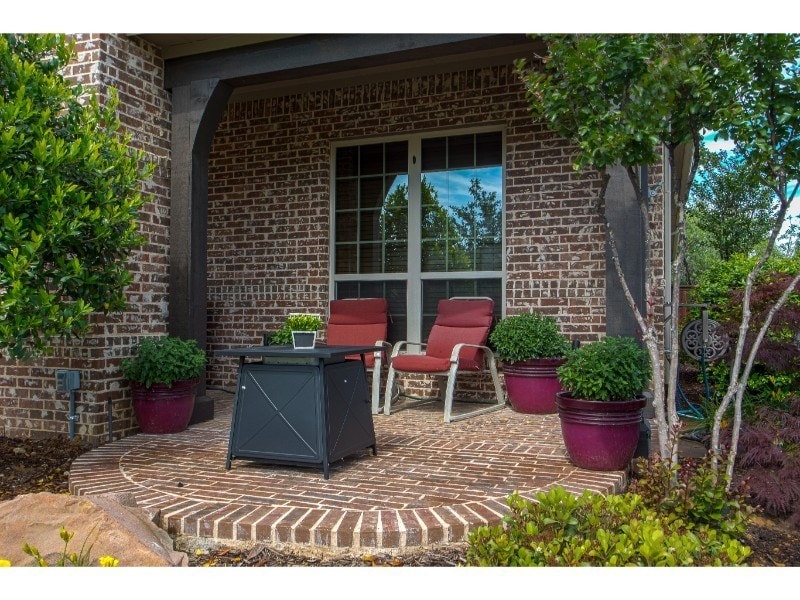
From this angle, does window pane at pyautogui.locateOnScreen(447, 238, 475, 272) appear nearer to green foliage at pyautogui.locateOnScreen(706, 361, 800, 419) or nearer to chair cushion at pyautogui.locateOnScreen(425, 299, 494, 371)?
chair cushion at pyautogui.locateOnScreen(425, 299, 494, 371)

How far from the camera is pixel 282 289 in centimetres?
688

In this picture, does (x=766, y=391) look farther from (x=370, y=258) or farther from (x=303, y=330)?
(x=370, y=258)

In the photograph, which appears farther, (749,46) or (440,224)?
(440,224)

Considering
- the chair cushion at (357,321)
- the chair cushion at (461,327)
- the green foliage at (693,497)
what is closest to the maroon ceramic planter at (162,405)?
the chair cushion at (357,321)

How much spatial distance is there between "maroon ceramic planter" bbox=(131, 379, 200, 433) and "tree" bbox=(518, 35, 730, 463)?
306 cm

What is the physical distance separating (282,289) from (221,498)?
3843mm

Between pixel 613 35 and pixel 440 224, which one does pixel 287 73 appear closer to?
pixel 440 224

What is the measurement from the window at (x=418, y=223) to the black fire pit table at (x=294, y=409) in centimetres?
269

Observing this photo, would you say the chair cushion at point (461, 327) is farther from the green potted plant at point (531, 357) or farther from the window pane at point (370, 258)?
the window pane at point (370, 258)

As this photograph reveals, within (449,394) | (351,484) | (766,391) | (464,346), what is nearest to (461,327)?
(464,346)

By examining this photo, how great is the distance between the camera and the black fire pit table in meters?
3.55

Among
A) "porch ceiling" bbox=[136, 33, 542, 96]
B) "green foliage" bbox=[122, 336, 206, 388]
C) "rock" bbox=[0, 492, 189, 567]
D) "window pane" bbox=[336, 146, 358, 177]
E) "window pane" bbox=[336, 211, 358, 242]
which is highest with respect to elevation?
"porch ceiling" bbox=[136, 33, 542, 96]

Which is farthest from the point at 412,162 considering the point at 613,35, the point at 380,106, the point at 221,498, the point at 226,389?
the point at 221,498

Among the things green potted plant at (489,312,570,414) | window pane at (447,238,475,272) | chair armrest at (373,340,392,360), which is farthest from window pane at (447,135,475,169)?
chair armrest at (373,340,392,360)
